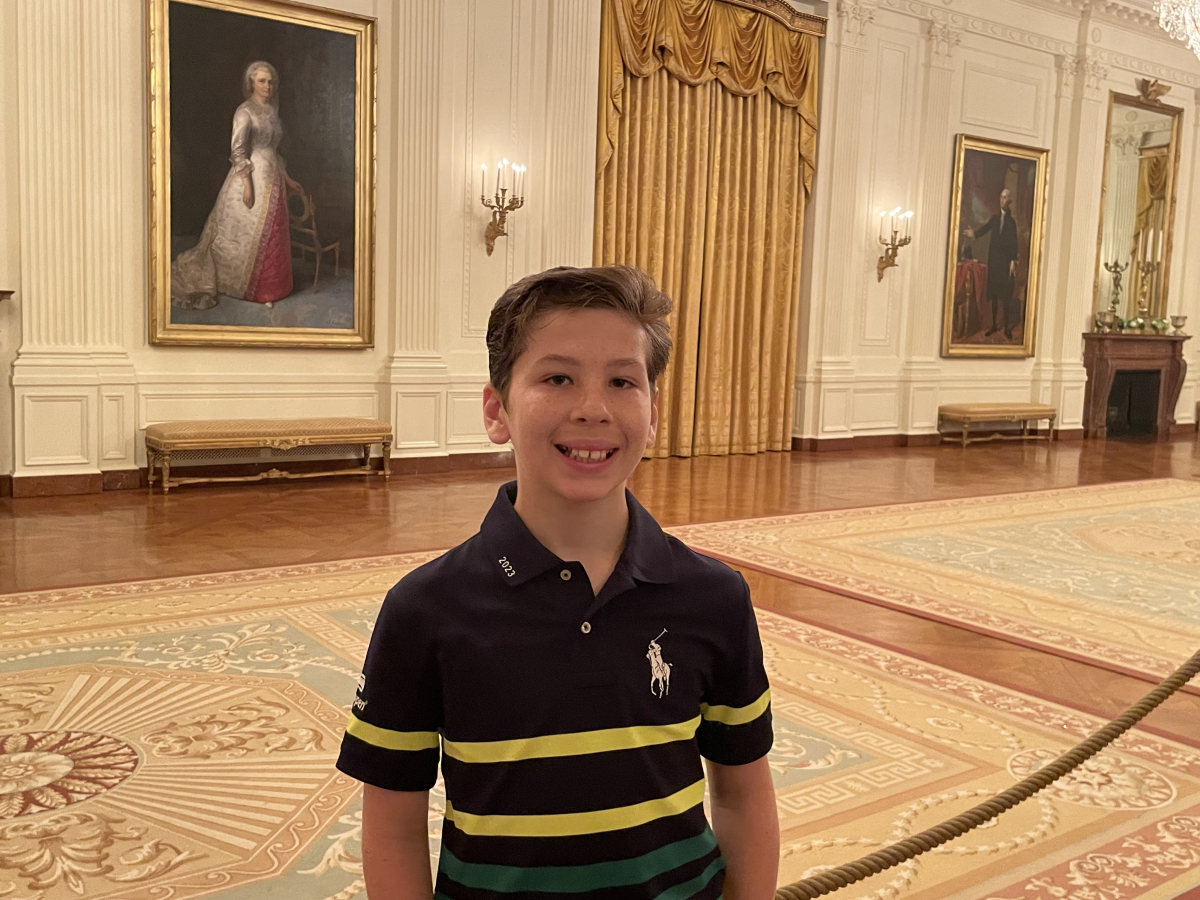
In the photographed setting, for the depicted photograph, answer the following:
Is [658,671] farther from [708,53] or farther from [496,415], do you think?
[708,53]

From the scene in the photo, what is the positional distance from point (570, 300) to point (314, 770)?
2324 millimetres

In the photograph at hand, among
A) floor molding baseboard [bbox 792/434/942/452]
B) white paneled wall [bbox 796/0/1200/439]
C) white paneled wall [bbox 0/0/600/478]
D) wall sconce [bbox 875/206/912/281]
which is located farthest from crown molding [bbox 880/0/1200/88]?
floor molding baseboard [bbox 792/434/942/452]

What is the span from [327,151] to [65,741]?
6.94 m

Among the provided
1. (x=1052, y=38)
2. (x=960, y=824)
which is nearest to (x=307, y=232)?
(x=960, y=824)

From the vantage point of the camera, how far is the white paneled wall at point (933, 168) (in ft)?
42.5

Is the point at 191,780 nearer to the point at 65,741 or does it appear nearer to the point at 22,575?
the point at 65,741

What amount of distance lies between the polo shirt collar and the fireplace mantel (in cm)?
1597

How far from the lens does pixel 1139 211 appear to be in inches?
651

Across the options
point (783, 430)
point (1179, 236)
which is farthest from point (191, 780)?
point (1179, 236)

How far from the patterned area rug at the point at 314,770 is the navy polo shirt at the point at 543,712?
1.41 metres

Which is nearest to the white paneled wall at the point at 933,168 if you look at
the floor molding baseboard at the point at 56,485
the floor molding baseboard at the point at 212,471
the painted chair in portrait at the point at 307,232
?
the floor molding baseboard at the point at 212,471

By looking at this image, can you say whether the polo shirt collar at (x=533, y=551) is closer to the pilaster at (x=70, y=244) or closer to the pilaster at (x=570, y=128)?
the pilaster at (x=70, y=244)

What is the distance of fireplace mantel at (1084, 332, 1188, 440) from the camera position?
1566 cm

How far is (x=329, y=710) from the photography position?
3.69 meters
